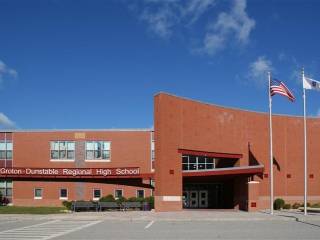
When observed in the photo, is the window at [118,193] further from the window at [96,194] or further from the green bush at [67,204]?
the green bush at [67,204]

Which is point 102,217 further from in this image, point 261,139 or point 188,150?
point 261,139

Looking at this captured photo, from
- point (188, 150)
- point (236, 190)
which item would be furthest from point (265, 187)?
point (188, 150)

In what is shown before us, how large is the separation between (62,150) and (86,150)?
243 cm

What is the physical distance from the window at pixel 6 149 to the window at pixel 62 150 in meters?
4.28

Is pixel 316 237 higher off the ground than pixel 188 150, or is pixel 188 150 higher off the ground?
pixel 188 150

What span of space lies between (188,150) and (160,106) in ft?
14.3

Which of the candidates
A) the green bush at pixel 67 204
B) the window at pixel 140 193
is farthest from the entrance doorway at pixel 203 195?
the green bush at pixel 67 204

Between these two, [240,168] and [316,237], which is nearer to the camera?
[316,237]

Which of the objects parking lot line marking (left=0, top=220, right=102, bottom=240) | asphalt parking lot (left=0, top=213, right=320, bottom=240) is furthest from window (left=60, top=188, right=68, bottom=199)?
parking lot line marking (left=0, top=220, right=102, bottom=240)

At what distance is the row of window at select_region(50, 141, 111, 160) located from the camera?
58.5 metres

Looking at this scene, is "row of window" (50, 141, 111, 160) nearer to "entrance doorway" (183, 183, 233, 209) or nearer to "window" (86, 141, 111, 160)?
"window" (86, 141, 111, 160)

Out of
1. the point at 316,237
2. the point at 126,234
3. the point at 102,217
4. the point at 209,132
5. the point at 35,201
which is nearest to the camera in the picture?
the point at 316,237

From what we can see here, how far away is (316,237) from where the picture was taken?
2236 centimetres

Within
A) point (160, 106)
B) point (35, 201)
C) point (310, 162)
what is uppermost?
point (160, 106)
